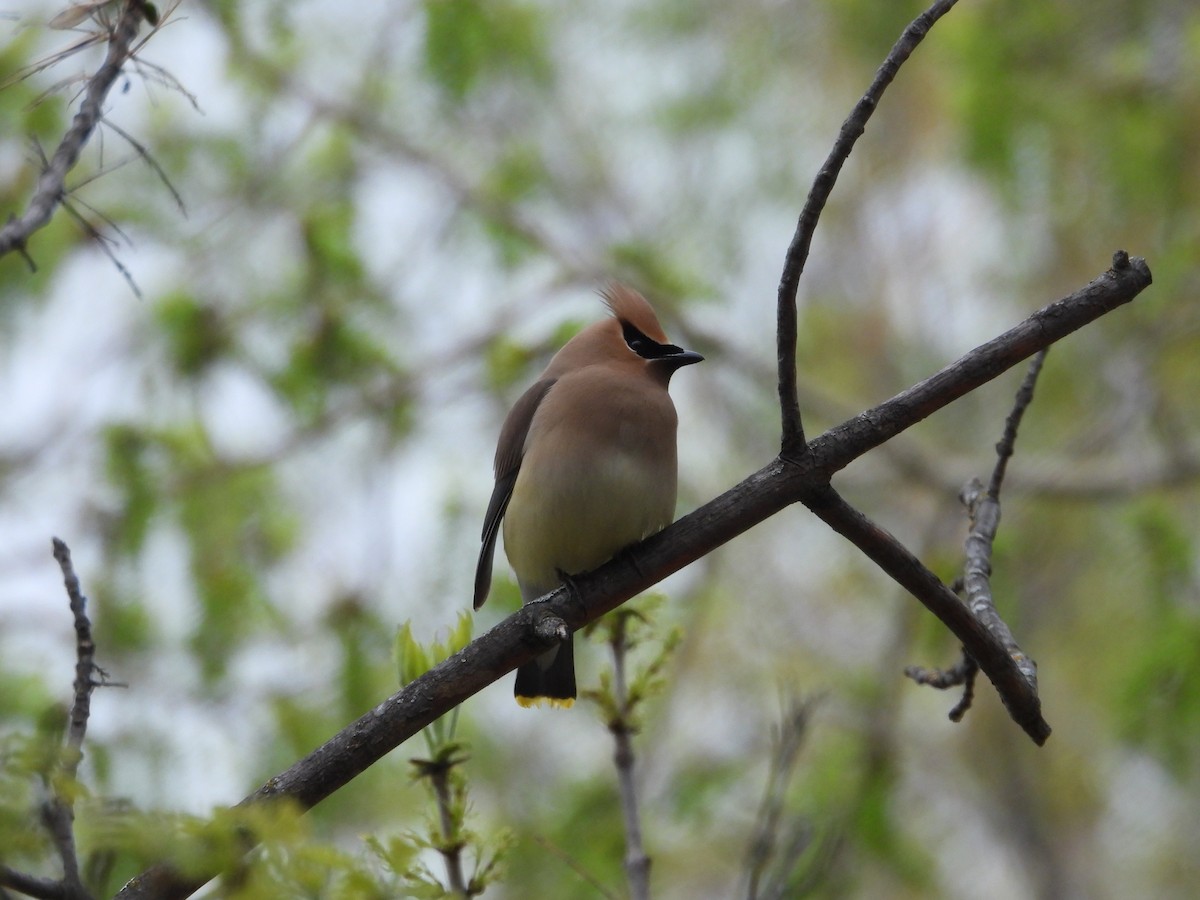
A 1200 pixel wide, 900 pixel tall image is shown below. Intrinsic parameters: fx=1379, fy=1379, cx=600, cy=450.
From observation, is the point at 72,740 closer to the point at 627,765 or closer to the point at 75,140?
the point at 75,140

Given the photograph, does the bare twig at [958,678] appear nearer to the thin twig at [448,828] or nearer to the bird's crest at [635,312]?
the thin twig at [448,828]

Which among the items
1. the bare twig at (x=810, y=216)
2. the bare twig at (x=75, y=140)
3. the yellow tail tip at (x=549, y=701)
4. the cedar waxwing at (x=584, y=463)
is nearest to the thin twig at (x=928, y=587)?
the bare twig at (x=810, y=216)

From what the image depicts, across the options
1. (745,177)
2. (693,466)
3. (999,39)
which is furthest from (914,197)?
(999,39)

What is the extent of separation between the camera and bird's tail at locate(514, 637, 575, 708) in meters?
4.16

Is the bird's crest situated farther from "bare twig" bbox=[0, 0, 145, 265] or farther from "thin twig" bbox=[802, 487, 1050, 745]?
"bare twig" bbox=[0, 0, 145, 265]

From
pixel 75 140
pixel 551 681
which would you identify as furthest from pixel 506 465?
pixel 75 140

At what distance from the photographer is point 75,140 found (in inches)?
81.0

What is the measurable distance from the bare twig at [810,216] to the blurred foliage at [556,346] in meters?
0.83

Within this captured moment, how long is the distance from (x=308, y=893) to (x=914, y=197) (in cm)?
998

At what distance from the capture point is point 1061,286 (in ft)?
29.0

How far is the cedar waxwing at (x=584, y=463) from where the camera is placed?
147 inches

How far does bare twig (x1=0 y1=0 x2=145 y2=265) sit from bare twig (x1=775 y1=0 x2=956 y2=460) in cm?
114

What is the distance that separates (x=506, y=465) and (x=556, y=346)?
3.99 ft

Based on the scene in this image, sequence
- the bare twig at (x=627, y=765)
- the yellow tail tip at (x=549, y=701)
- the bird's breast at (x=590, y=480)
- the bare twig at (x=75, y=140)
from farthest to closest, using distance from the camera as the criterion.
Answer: the yellow tail tip at (x=549, y=701)
the bird's breast at (x=590, y=480)
the bare twig at (x=627, y=765)
the bare twig at (x=75, y=140)
